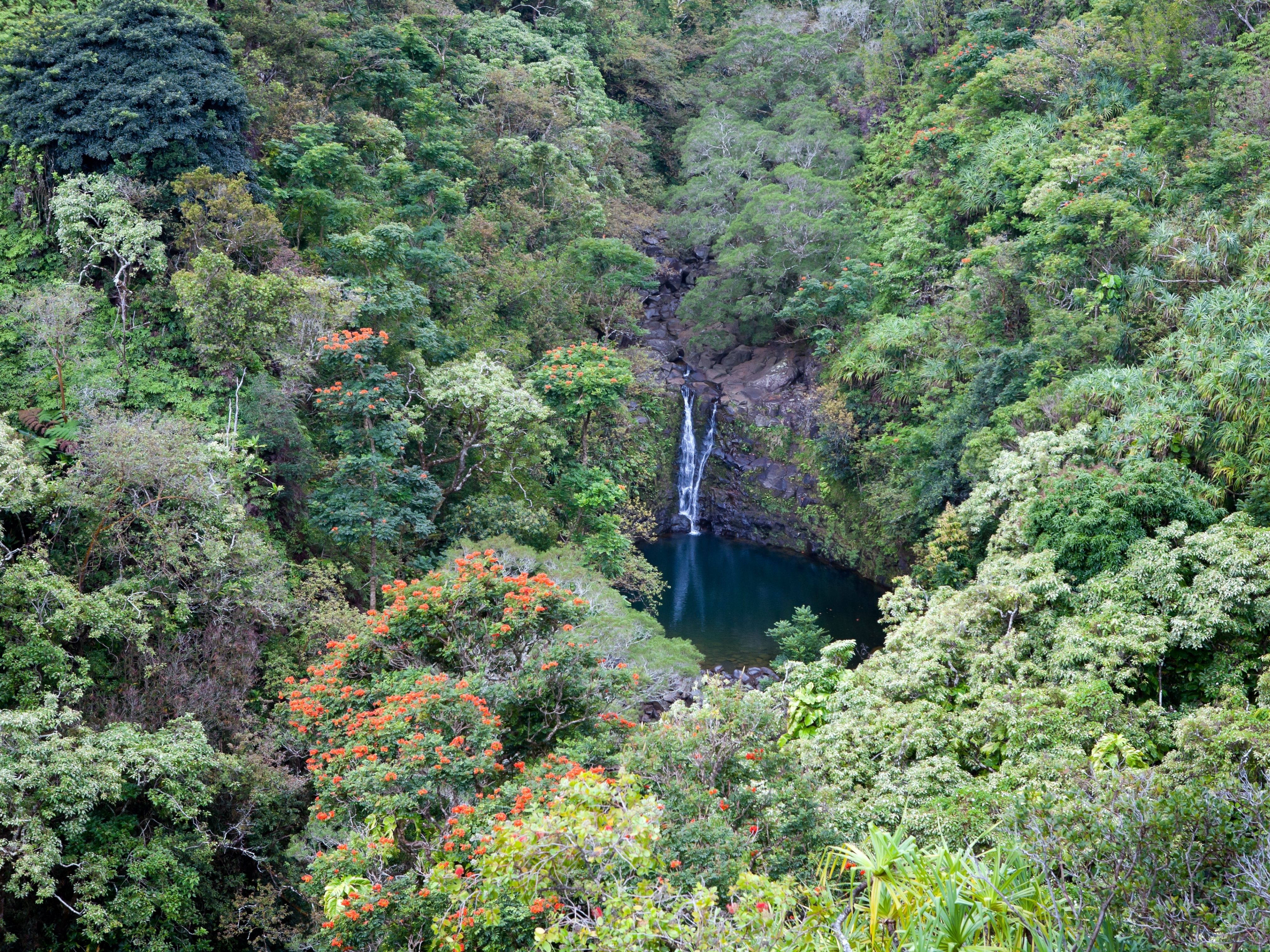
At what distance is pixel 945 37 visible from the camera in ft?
80.7

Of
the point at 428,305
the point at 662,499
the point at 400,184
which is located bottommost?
the point at 662,499

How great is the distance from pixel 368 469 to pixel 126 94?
22.2ft

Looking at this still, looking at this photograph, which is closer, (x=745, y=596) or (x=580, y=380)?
(x=580, y=380)

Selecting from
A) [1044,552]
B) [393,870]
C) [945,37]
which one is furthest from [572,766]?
[945,37]

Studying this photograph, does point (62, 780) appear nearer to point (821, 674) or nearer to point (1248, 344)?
point (821, 674)

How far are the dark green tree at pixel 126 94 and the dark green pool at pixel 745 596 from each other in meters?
12.6

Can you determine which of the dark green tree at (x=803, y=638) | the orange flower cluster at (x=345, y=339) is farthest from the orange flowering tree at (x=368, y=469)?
the dark green tree at (x=803, y=638)

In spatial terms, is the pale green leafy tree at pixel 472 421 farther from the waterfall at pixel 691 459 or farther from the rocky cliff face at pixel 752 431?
the waterfall at pixel 691 459

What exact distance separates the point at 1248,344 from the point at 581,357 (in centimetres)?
1047

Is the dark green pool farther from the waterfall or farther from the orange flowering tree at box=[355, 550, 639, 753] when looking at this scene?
the orange flowering tree at box=[355, 550, 639, 753]

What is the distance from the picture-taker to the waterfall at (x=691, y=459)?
24125 mm

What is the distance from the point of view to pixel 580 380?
632 inches

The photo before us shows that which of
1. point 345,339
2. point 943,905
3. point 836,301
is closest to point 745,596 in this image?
point 836,301

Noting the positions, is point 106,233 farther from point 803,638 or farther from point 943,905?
point 943,905
